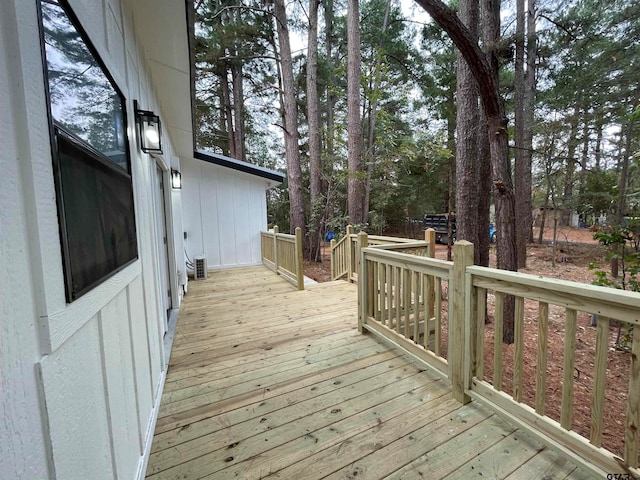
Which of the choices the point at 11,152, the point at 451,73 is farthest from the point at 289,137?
the point at 11,152

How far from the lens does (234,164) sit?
6629 millimetres

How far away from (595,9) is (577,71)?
207 centimetres

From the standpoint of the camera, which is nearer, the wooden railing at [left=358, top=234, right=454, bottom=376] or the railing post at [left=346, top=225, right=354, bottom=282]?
the wooden railing at [left=358, top=234, right=454, bottom=376]

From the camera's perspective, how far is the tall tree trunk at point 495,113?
2.60m

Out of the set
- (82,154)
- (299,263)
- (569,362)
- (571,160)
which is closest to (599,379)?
(569,362)

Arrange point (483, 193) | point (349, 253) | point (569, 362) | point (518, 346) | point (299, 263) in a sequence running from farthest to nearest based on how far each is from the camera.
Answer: point (349, 253) → point (299, 263) → point (483, 193) → point (518, 346) → point (569, 362)

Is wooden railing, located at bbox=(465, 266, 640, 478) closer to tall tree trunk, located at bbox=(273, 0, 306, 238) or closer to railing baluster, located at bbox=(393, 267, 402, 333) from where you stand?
railing baluster, located at bbox=(393, 267, 402, 333)

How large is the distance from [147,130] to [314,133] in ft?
23.2

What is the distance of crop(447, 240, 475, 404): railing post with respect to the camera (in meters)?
1.99

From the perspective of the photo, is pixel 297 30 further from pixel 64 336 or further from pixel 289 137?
pixel 64 336

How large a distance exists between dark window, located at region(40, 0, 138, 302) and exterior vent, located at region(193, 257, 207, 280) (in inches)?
192

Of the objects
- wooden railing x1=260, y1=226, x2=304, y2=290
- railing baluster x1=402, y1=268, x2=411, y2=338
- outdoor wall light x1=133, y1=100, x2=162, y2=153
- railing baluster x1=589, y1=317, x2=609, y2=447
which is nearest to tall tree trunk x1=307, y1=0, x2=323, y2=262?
wooden railing x1=260, y1=226, x2=304, y2=290

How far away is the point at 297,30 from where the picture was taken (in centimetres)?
1005

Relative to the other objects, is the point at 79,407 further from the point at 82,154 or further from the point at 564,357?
the point at 564,357
